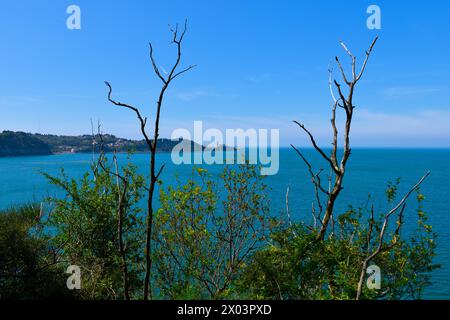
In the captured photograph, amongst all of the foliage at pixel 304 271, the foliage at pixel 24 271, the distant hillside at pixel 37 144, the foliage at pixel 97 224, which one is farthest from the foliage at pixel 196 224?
the distant hillside at pixel 37 144

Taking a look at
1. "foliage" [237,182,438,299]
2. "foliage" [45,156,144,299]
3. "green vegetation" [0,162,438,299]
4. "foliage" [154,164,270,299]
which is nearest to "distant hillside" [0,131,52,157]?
"green vegetation" [0,162,438,299]

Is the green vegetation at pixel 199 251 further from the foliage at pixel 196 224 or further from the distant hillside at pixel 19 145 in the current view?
the distant hillside at pixel 19 145

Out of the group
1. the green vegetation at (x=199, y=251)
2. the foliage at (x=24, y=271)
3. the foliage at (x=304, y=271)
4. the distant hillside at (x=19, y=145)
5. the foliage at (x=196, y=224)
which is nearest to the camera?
the foliage at (x=304, y=271)

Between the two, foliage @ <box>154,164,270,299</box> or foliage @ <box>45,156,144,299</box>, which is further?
foliage @ <box>45,156,144,299</box>

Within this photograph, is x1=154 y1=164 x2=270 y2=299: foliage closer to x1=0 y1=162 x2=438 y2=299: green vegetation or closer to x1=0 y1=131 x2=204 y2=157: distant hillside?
x1=0 y1=162 x2=438 y2=299: green vegetation

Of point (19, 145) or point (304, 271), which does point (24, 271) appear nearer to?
point (304, 271)

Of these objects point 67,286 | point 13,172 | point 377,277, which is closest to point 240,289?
point 377,277

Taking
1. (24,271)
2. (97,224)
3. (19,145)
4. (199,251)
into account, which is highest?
(19,145)

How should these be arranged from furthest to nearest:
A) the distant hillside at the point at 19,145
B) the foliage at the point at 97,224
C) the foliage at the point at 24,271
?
the distant hillside at the point at 19,145, the foliage at the point at 97,224, the foliage at the point at 24,271

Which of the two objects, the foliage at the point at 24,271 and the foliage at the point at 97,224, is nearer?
the foliage at the point at 24,271

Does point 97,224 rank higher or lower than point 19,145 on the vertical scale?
lower

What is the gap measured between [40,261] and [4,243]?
2.88 feet

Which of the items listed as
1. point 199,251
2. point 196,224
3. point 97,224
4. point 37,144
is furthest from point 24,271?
point 37,144
